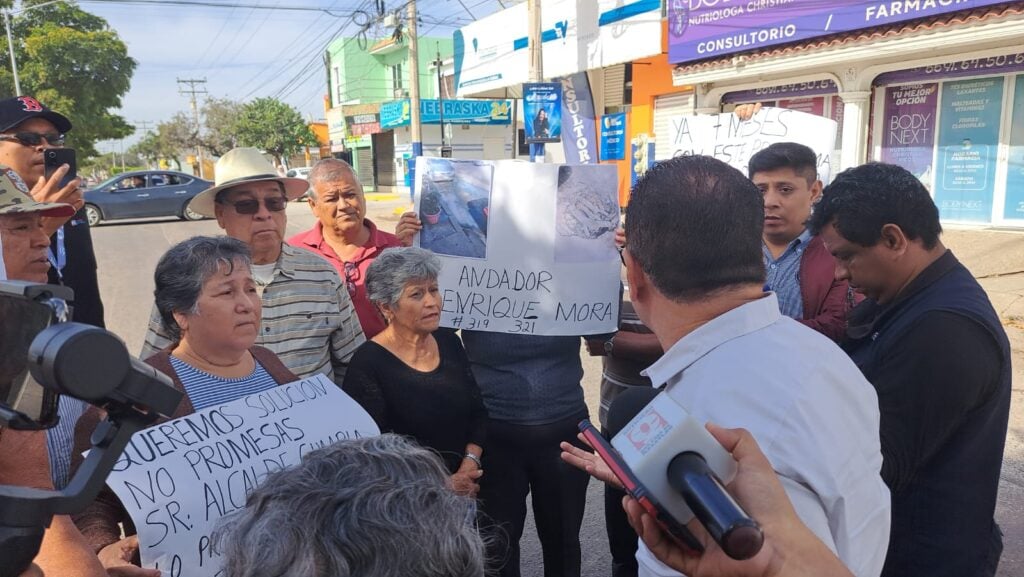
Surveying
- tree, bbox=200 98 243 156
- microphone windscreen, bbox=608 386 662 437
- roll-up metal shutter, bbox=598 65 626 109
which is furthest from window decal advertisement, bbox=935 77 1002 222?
tree, bbox=200 98 243 156

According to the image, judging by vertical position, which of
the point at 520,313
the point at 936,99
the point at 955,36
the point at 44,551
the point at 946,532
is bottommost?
the point at 946,532

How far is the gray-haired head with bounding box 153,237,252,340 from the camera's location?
2.08 m

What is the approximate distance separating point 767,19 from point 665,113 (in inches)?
147

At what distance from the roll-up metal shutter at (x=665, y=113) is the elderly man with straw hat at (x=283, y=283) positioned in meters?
12.7

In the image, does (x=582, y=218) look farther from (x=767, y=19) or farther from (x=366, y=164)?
(x=366, y=164)

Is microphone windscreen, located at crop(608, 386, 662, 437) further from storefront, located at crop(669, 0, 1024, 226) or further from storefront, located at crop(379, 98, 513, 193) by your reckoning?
storefront, located at crop(379, 98, 513, 193)

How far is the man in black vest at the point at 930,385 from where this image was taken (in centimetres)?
166

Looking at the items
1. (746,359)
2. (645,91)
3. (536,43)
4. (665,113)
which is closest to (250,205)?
(746,359)

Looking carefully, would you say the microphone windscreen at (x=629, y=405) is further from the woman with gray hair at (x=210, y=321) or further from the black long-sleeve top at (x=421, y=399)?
the black long-sleeve top at (x=421, y=399)

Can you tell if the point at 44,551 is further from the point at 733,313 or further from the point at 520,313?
the point at 520,313

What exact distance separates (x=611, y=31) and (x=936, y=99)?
7284 millimetres

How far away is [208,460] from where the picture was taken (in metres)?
1.78

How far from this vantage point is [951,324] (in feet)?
5.52

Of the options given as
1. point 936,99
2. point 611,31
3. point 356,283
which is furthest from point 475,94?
point 356,283
